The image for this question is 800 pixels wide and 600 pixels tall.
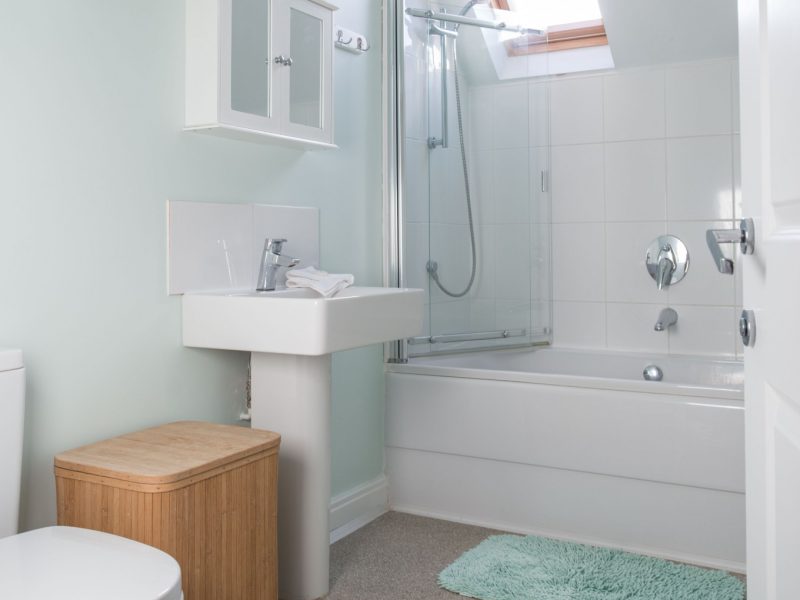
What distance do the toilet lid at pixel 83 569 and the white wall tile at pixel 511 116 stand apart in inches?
86.3

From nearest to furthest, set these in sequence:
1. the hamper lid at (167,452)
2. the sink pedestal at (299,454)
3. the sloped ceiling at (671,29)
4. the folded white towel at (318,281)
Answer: the hamper lid at (167,452) < the sink pedestal at (299,454) < the folded white towel at (318,281) < the sloped ceiling at (671,29)

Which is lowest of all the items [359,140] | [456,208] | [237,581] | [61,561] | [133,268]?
[237,581]

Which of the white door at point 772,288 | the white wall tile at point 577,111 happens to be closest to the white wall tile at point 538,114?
the white wall tile at point 577,111

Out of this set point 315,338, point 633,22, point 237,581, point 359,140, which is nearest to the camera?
point 237,581

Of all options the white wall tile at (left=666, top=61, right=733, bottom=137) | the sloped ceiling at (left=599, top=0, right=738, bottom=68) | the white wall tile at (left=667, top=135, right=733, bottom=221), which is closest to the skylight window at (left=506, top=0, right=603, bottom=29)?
the sloped ceiling at (left=599, top=0, right=738, bottom=68)

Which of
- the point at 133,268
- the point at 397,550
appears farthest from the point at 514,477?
the point at 133,268

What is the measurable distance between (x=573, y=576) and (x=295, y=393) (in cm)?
98

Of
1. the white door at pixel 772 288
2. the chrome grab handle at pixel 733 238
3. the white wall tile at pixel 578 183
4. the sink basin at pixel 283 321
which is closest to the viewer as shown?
the white door at pixel 772 288

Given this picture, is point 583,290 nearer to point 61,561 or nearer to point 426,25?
point 426,25

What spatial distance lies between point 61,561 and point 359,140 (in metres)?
1.94

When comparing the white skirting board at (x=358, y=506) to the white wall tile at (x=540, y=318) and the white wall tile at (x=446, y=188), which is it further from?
the white wall tile at (x=446, y=188)

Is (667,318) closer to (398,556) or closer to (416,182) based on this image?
(416,182)

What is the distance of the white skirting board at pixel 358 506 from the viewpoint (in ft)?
9.03

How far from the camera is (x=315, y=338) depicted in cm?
196
